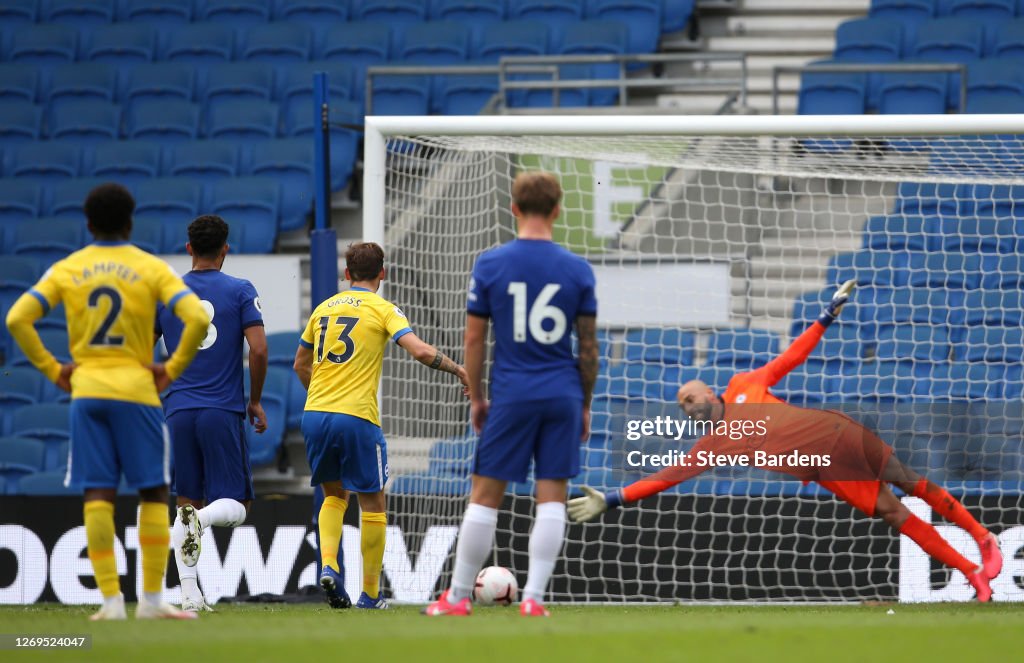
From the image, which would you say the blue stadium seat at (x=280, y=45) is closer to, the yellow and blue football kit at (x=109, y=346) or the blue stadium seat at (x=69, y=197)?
the blue stadium seat at (x=69, y=197)

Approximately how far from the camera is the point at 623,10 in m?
14.3

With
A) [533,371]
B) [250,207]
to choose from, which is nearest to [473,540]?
[533,371]

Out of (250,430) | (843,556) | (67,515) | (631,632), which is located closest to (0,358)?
(250,430)

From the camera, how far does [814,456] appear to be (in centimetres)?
781

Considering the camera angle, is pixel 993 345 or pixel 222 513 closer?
pixel 222 513

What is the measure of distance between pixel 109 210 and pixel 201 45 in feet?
34.1

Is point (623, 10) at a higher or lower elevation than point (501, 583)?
higher

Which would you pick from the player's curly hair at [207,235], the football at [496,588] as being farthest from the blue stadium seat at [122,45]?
the football at [496,588]

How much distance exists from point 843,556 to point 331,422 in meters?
3.85

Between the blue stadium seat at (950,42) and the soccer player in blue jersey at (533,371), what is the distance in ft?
30.6

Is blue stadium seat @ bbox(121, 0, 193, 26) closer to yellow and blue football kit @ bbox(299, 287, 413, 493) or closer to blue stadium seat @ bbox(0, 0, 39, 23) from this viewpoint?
blue stadium seat @ bbox(0, 0, 39, 23)

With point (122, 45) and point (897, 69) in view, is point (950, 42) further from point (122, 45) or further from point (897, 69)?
point (122, 45)

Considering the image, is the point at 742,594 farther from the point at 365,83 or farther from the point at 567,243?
the point at 365,83

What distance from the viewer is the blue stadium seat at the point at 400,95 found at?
13430mm
